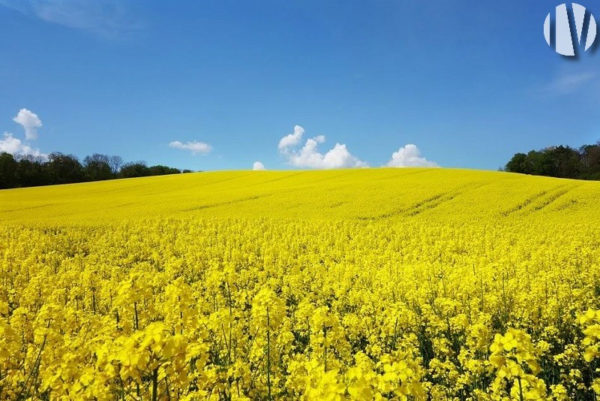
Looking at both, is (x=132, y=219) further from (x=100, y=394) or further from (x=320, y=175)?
(x=320, y=175)

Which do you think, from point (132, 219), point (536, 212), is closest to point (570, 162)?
point (536, 212)

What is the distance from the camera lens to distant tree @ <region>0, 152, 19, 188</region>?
59.7 m

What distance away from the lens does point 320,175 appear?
45.0 meters

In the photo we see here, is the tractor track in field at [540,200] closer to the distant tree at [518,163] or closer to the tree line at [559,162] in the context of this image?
the tree line at [559,162]

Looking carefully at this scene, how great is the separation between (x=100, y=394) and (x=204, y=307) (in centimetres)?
466

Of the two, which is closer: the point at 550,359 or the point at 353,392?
the point at 353,392

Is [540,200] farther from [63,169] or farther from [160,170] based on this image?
[160,170]

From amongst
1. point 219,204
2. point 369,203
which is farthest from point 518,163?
point 219,204

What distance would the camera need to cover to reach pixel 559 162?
76.8 meters

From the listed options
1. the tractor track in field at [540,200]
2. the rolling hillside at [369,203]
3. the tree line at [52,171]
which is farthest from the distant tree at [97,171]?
the tractor track in field at [540,200]

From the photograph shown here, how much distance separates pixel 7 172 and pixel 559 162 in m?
94.4

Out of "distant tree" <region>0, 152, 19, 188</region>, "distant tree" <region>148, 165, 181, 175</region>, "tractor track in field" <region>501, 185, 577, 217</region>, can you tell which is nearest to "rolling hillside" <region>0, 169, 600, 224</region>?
"tractor track in field" <region>501, 185, 577, 217</region>

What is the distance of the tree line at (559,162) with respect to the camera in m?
73.9

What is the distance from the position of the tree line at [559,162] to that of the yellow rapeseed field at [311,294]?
49597mm
